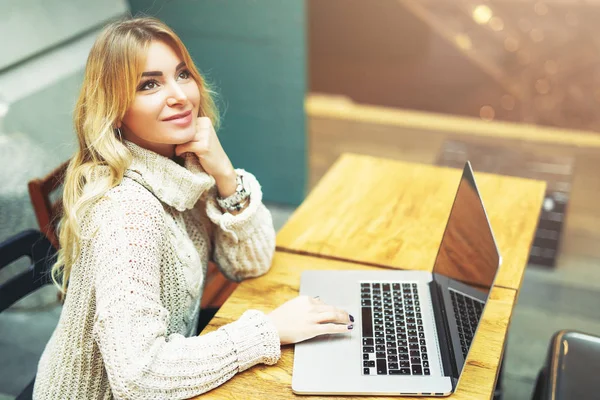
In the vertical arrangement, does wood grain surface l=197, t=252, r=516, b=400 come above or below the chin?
below

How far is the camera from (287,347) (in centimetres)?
115

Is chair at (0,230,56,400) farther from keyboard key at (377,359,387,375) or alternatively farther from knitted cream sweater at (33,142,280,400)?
keyboard key at (377,359,387,375)

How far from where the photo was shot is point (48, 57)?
2016mm

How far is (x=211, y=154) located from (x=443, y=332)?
1.96 ft

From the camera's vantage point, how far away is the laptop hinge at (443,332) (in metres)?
1.07

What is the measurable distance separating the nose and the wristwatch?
0.24 m

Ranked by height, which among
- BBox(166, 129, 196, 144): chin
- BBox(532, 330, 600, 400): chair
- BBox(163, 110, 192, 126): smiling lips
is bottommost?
BBox(532, 330, 600, 400): chair

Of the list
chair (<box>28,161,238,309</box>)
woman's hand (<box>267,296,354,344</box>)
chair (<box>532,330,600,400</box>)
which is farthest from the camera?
chair (<box>28,161,238,309</box>)

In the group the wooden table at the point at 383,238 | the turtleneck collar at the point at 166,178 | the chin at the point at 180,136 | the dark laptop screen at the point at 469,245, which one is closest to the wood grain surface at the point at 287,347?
the wooden table at the point at 383,238

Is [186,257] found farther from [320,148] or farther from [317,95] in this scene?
[317,95]

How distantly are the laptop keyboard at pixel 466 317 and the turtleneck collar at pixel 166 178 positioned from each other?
0.56 metres

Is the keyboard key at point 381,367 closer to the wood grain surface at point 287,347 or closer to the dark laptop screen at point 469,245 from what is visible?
the wood grain surface at point 287,347

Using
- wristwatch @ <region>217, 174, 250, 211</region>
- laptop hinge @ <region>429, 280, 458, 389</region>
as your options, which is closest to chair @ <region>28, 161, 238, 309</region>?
wristwatch @ <region>217, 174, 250, 211</region>

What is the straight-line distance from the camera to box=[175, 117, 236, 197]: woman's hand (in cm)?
128
